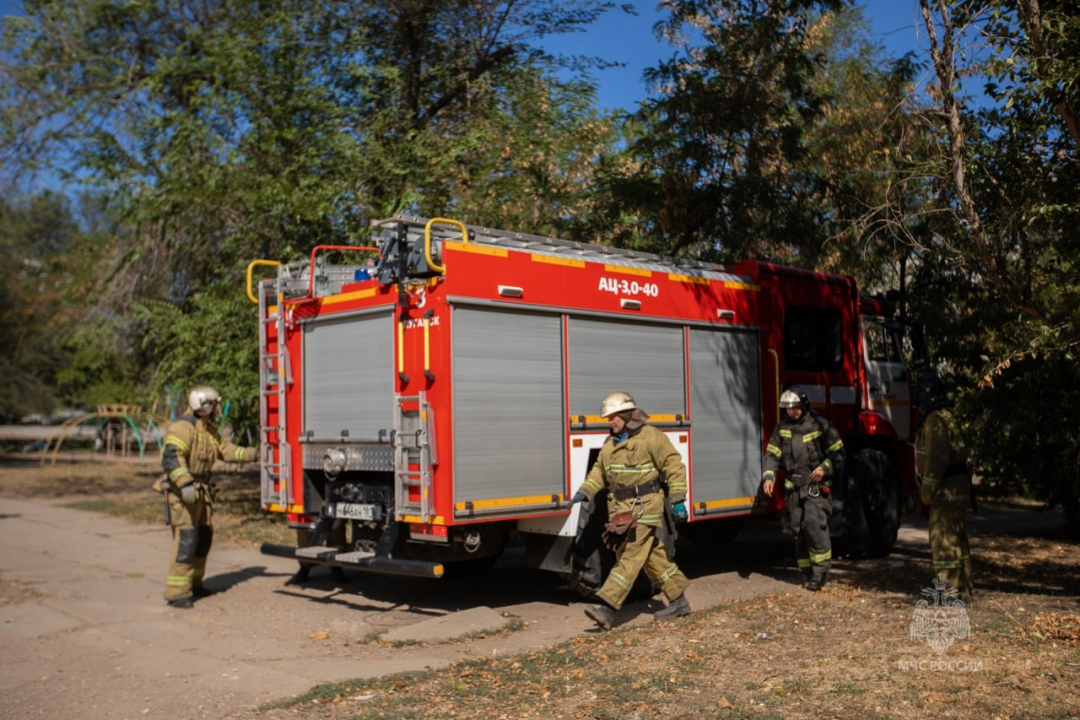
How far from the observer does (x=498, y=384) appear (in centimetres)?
800

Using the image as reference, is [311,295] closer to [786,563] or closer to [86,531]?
[786,563]

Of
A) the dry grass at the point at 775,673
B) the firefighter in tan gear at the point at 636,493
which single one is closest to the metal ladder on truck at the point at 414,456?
the firefighter in tan gear at the point at 636,493

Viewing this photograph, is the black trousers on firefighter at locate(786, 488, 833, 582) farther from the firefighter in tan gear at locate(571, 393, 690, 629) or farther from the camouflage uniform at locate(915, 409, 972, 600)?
the firefighter in tan gear at locate(571, 393, 690, 629)

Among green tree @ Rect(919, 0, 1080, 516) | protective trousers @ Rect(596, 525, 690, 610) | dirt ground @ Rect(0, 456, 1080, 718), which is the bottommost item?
dirt ground @ Rect(0, 456, 1080, 718)

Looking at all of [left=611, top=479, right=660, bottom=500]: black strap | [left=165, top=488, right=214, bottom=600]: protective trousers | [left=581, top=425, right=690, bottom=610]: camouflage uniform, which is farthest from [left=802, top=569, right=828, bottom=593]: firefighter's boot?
[left=165, top=488, right=214, bottom=600]: protective trousers

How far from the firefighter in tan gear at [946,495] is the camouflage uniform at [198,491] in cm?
605

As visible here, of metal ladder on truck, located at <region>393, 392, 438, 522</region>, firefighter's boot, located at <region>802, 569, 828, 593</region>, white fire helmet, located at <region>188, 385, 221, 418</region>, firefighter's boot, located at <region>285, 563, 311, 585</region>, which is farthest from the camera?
firefighter's boot, located at <region>285, 563, 311, 585</region>

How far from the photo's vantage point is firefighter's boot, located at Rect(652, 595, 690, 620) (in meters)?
8.09

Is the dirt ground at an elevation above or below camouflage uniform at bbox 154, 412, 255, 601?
below

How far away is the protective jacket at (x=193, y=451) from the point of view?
30.6ft

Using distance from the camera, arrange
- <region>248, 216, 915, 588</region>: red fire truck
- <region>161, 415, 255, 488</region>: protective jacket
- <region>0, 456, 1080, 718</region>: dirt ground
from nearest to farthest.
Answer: <region>0, 456, 1080, 718</region>: dirt ground
<region>248, 216, 915, 588</region>: red fire truck
<region>161, 415, 255, 488</region>: protective jacket

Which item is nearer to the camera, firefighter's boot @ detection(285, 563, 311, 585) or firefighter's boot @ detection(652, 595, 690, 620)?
firefighter's boot @ detection(652, 595, 690, 620)

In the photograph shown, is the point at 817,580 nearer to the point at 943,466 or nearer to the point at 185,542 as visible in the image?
the point at 943,466

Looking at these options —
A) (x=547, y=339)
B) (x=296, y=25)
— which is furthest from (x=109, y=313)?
(x=547, y=339)
